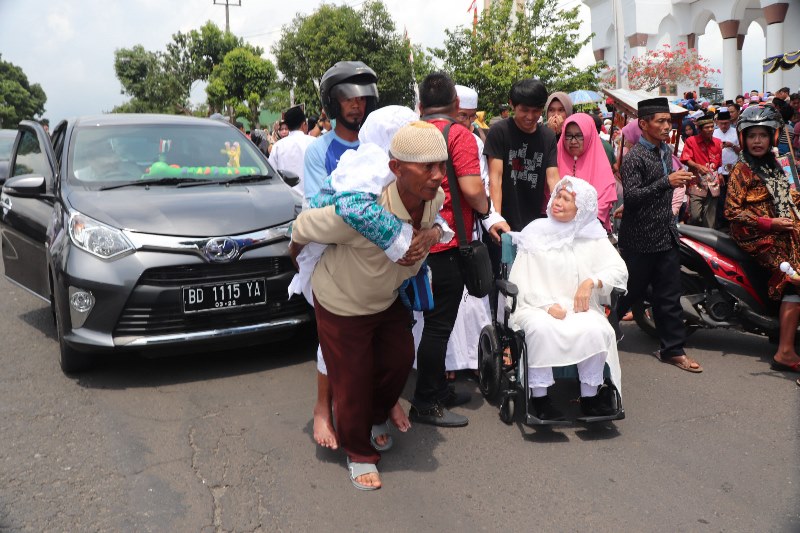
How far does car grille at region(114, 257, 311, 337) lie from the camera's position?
4281 mm

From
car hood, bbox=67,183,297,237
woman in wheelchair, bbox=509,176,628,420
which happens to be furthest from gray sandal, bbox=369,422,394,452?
car hood, bbox=67,183,297,237

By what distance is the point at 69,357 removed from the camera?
4.62 meters

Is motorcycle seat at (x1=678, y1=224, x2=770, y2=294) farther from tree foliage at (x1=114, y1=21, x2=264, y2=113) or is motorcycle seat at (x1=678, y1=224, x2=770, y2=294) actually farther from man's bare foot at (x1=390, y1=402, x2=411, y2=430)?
tree foliage at (x1=114, y1=21, x2=264, y2=113)

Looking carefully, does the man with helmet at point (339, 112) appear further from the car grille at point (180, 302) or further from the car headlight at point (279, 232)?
the car grille at point (180, 302)

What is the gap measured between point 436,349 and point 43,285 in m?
3.17

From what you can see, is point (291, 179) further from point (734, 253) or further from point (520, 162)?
point (734, 253)

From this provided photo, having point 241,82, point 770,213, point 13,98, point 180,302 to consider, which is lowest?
point 180,302

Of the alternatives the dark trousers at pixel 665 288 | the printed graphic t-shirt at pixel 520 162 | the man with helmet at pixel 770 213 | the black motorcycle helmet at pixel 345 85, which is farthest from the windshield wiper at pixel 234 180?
the man with helmet at pixel 770 213

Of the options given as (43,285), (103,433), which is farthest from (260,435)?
(43,285)

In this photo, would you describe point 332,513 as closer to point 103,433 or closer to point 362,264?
point 362,264

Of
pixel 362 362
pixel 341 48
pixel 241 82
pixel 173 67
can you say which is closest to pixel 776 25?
pixel 362 362

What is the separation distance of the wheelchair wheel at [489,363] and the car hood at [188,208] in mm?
1578

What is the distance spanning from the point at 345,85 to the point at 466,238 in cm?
110

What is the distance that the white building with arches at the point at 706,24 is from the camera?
18.1 meters
